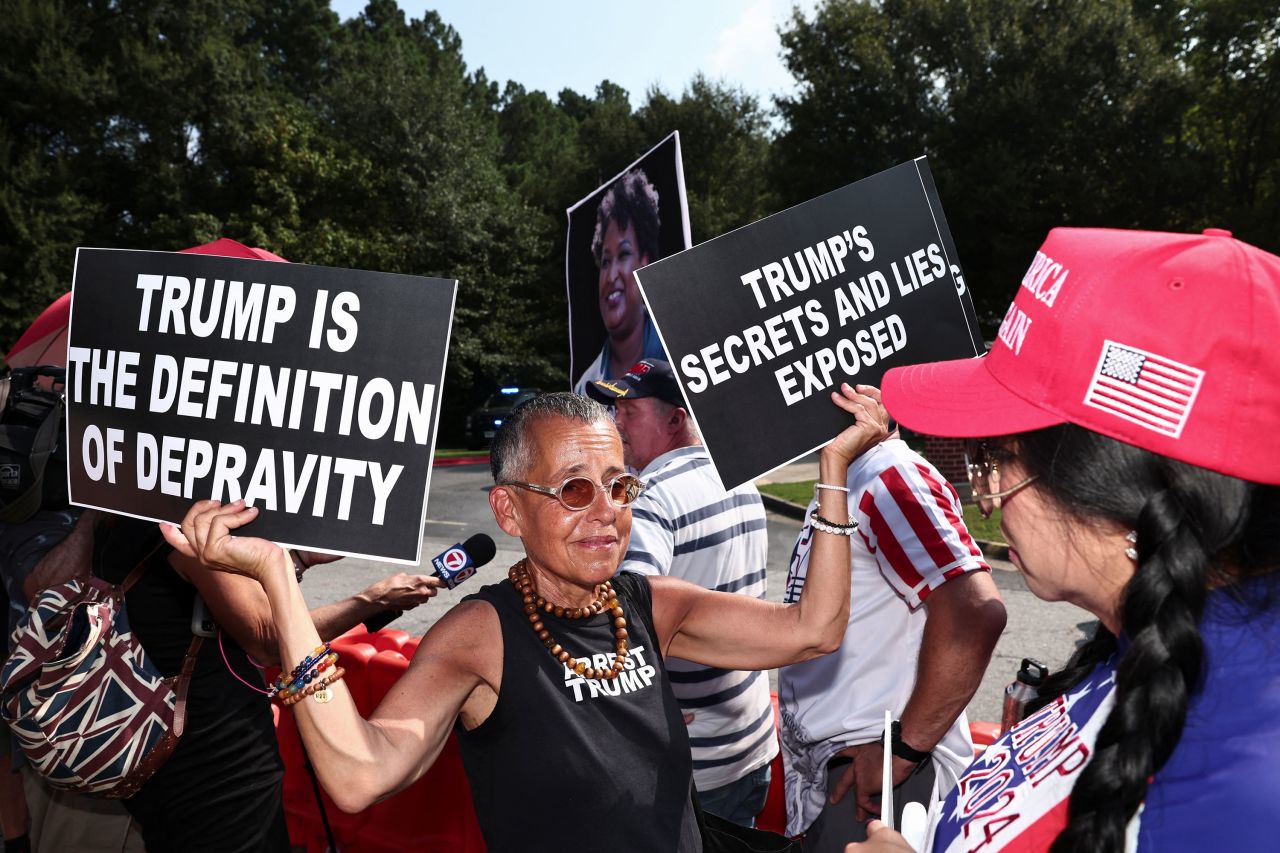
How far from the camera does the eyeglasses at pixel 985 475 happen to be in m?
1.47

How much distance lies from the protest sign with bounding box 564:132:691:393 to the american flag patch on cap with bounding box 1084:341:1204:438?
8.64ft

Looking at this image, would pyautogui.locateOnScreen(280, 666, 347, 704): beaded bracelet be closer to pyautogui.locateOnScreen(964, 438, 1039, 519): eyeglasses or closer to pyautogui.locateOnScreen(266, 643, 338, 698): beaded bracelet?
pyautogui.locateOnScreen(266, 643, 338, 698): beaded bracelet

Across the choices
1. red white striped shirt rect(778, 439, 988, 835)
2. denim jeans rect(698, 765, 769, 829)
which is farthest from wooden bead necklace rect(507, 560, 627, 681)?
denim jeans rect(698, 765, 769, 829)

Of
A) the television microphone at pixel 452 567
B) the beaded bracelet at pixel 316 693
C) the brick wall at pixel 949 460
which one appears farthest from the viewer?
the brick wall at pixel 949 460

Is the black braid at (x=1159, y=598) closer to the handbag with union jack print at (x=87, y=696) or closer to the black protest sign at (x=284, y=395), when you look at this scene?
the black protest sign at (x=284, y=395)

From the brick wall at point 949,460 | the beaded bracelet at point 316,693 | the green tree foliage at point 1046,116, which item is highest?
the green tree foliage at point 1046,116

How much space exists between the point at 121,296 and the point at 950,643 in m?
2.17

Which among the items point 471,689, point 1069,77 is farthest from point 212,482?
point 1069,77

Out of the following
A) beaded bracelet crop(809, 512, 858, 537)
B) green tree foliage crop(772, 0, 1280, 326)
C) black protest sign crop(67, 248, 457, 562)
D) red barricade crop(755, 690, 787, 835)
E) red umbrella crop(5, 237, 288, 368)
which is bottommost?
red barricade crop(755, 690, 787, 835)

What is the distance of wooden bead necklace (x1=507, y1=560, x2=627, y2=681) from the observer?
2.04 metres

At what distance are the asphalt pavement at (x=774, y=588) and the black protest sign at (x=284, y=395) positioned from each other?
4.00 meters

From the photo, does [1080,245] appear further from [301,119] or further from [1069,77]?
[301,119]

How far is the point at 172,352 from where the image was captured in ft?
7.18

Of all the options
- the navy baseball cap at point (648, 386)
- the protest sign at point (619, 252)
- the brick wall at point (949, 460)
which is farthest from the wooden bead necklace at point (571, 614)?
the brick wall at point (949, 460)
